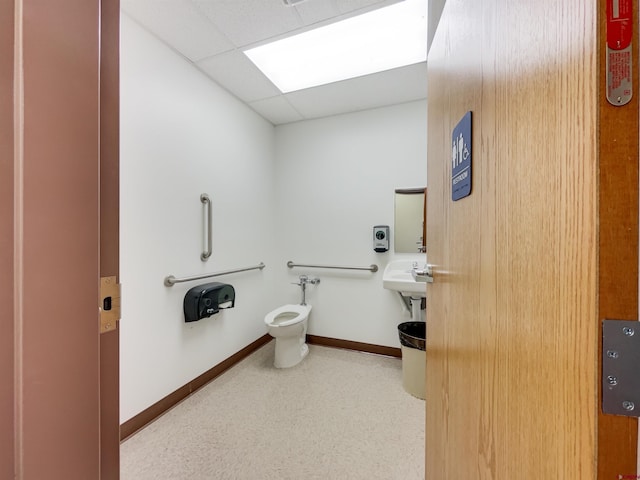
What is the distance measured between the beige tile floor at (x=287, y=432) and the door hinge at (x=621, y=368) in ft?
4.57

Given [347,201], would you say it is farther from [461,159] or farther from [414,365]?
[461,159]

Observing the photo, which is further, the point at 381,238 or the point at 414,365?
the point at 381,238

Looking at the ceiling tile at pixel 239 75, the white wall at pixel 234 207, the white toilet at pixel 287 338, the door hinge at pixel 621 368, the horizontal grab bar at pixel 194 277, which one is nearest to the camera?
the door hinge at pixel 621 368

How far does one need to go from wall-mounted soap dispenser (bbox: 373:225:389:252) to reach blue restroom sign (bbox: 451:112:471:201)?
174 centimetres

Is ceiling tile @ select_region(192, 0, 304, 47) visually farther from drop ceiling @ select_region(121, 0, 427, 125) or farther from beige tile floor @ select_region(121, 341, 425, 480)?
beige tile floor @ select_region(121, 341, 425, 480)

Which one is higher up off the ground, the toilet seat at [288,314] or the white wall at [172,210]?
the white wall at [172,210]

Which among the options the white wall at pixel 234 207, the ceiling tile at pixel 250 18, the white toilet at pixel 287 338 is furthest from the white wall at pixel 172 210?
the ceiling tile at pixel 250 18

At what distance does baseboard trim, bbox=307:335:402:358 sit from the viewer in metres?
2.49

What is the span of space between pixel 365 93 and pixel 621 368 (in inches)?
96.6

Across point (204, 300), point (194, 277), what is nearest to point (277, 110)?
point (194, 277)

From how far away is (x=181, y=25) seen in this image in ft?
5.14

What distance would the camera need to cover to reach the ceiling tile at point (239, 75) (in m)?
1.87

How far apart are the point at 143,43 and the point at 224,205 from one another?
1.15m

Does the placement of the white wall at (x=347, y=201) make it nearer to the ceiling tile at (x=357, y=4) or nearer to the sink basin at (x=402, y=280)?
the sink basin at (x=402, y=280)
